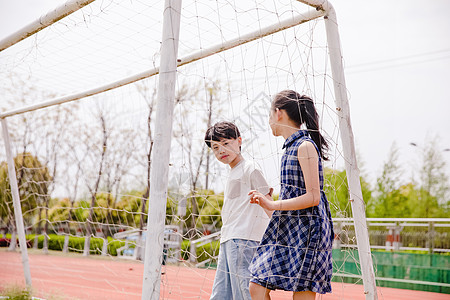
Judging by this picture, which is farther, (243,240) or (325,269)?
(243,240)

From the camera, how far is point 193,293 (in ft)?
23.5

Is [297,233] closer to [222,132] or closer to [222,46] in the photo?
[222,132]

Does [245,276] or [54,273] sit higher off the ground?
[245,276]

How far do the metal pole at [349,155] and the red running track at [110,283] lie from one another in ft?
7.44

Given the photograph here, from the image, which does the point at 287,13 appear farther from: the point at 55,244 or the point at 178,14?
the point at 55,244

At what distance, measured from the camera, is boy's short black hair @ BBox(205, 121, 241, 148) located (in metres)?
2.67

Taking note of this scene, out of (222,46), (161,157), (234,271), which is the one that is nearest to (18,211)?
(222,46)

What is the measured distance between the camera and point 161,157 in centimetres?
208

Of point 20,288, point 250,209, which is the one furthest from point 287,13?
point 20,288

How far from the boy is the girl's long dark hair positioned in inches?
20.1

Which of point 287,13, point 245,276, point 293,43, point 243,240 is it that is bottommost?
point 245,276

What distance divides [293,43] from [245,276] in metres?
1.47

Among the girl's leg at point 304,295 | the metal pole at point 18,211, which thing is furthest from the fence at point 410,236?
the girl's leg at point 304,295

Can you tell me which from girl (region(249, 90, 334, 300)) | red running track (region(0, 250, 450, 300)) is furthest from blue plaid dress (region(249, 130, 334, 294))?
red running track (region(0, 250, 450, 300))
